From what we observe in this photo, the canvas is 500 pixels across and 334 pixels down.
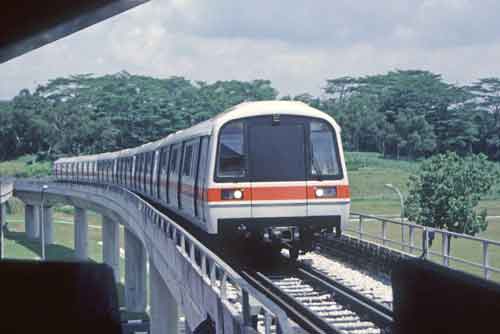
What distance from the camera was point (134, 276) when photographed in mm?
36594

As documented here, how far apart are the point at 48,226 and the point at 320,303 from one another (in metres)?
49.2

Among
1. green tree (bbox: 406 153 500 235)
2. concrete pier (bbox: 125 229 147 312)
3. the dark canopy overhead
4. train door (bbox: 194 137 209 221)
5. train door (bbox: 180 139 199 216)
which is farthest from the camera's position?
concrete pier (bbox: 125 229 147 312)

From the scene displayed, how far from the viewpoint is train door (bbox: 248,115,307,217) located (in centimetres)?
1286

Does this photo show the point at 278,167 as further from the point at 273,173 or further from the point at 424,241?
the point at 424,241

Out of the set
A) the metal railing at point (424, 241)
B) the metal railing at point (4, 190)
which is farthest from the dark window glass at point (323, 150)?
the metal railing at point (4, 190)

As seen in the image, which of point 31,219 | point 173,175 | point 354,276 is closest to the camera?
point 354,276

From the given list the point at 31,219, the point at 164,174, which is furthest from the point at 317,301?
the point at 31,219

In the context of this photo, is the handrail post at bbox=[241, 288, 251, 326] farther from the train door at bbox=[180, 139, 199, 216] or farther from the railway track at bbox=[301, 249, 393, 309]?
the train door at bbox=[180, 139, 199, 216]

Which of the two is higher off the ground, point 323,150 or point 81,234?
point 323,150

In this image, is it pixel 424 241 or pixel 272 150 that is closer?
pixel 272 150

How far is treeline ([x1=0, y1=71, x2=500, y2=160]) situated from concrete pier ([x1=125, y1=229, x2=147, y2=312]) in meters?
5.02

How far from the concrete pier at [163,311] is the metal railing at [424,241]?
5.17 metres

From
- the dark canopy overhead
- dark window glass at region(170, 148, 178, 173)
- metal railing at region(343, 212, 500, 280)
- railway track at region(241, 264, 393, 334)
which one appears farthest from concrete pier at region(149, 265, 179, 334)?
the dark canopy overhead

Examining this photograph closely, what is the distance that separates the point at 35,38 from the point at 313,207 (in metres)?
7.14
